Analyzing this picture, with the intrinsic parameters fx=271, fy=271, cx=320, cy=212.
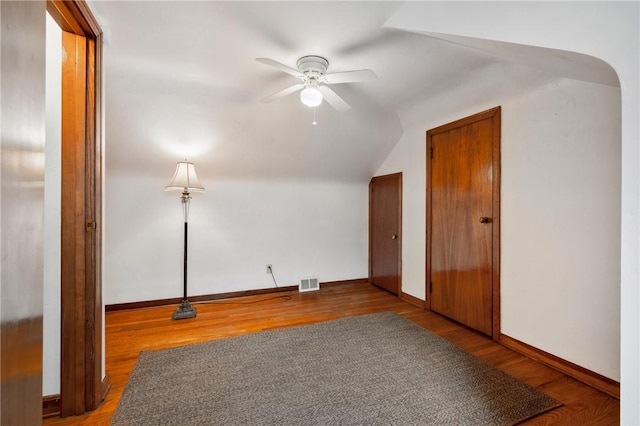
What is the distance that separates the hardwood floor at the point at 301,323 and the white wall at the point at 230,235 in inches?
11.3

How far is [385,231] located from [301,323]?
189 centimetres

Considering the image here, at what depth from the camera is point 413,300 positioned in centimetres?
341

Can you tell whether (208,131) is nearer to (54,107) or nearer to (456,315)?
(54,107)

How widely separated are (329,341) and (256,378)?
74 centimetres

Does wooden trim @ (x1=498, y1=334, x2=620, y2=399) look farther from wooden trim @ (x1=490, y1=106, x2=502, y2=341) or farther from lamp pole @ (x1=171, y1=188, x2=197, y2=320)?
lamp pole @ (x1=171, y1=188, x2=197, y2=320)

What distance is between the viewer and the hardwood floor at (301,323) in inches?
62.2

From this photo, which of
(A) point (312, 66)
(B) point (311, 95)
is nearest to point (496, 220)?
(B) point (311, 95)

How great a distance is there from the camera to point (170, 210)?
11.0ft

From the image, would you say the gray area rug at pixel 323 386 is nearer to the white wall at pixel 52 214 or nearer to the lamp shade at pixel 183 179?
the white wall at pixel 52 214

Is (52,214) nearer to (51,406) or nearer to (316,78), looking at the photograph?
(51,406)

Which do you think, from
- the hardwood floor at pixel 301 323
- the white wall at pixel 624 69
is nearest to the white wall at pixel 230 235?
the hardwood floor at pixel 301 323

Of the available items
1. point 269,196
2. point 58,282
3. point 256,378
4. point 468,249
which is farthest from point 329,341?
point 269,196

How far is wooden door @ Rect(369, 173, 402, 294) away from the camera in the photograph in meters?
3.73

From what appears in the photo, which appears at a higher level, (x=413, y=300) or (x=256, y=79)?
(x=256, y=79)
